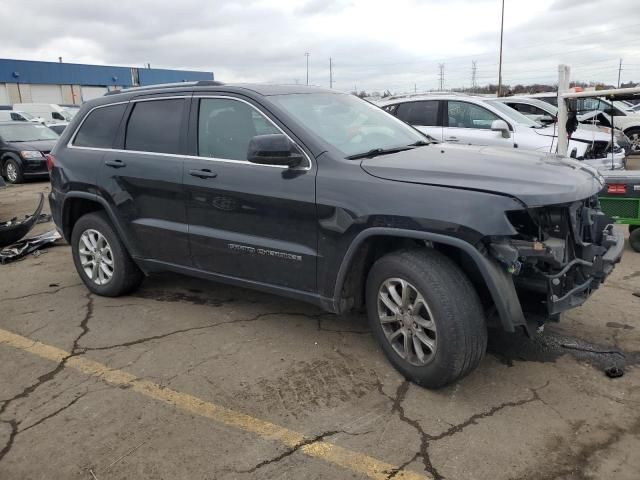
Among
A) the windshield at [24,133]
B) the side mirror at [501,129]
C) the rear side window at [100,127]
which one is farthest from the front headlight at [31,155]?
the side mirror at [501,129]

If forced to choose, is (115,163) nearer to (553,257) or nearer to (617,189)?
(553,257)

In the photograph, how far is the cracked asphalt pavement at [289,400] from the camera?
276cm

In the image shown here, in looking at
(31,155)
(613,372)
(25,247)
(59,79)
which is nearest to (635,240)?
(613,372)

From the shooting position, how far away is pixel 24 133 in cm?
1495

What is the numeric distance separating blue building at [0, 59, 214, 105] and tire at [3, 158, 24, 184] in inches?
1389

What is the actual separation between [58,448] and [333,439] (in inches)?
56.5

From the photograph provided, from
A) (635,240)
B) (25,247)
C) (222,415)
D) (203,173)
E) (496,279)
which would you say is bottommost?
(222,415)

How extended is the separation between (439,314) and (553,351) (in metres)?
1.25

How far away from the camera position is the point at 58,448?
2.94 metres

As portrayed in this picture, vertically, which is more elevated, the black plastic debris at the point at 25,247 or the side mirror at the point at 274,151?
the side mirror at the point at 274,151

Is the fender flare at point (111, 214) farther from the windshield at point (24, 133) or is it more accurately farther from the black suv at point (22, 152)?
the windshield at point (24, 133)

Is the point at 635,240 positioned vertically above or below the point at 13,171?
below

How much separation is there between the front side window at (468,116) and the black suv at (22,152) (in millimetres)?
9937

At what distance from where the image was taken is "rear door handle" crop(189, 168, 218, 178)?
4.07 metres
